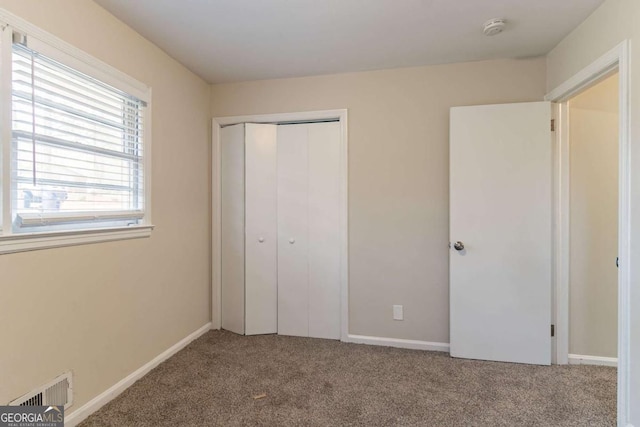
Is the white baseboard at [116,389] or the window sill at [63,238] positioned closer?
the window sill at [63,238]

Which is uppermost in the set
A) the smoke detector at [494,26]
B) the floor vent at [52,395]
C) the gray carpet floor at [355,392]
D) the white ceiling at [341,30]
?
the white ceiling at [341,30]

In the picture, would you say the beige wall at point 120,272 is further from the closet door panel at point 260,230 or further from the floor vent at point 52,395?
the closet door panel at point 260,230

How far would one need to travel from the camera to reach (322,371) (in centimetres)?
233

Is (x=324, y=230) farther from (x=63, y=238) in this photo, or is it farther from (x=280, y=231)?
(x=63, y=238)

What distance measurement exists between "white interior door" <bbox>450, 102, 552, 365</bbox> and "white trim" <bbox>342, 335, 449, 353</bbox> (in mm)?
153

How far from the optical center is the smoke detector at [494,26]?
6.61 ft

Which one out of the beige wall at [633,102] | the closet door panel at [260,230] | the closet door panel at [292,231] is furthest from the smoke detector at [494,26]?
the closet door panel at [260,230]

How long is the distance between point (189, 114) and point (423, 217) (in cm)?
219

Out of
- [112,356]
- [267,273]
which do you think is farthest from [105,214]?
[267,273]

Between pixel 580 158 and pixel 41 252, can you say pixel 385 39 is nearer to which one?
pixel 580 158

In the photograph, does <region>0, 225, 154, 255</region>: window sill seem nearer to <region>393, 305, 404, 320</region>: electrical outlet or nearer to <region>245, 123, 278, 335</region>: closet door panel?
<region>245, 123, 278, 335</region>: closet door panel

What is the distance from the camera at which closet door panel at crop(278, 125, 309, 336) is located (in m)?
3.00

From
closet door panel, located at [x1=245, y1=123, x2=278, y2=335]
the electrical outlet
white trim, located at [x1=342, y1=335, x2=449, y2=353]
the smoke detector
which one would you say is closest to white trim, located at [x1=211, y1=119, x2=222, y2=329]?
closet door panel, located at [x1=245, y1=123, x2=278, y2=335]

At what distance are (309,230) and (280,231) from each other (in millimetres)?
279
